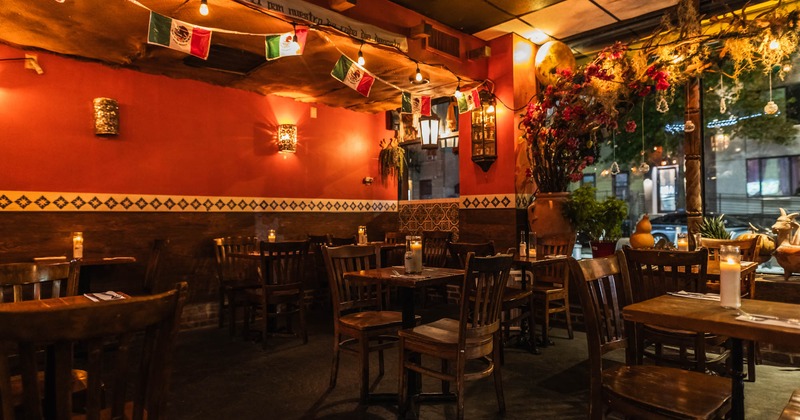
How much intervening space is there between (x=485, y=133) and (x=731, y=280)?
4.11 meters

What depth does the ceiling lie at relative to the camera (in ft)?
12.6

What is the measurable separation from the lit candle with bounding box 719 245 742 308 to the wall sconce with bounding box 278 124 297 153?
5306 millimetres

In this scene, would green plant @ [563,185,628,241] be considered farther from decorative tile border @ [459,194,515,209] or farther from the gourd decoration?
decorative tile border @ [459,194,515,209]

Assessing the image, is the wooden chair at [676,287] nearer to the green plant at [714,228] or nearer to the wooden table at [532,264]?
the wooden table at [532,264]

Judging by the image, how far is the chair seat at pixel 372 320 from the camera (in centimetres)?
305

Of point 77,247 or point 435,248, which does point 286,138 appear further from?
point 77,247

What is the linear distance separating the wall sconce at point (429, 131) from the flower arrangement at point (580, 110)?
Result: 1.05 m

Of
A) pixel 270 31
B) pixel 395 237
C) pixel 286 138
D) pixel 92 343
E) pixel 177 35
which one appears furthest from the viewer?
pixel 395 237

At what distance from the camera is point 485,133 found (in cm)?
581

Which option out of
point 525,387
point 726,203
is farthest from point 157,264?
point 726,203

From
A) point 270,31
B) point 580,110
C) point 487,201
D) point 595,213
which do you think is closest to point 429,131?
A: point 487,201

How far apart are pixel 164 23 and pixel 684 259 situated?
368 centimetres

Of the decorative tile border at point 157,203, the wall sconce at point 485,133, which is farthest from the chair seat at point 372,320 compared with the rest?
the decorative tile border at point 157,203

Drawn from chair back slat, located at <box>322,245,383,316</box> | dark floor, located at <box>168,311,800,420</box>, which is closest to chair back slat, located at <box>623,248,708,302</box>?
dark floor, located at <box>168,311,800,420</box>
